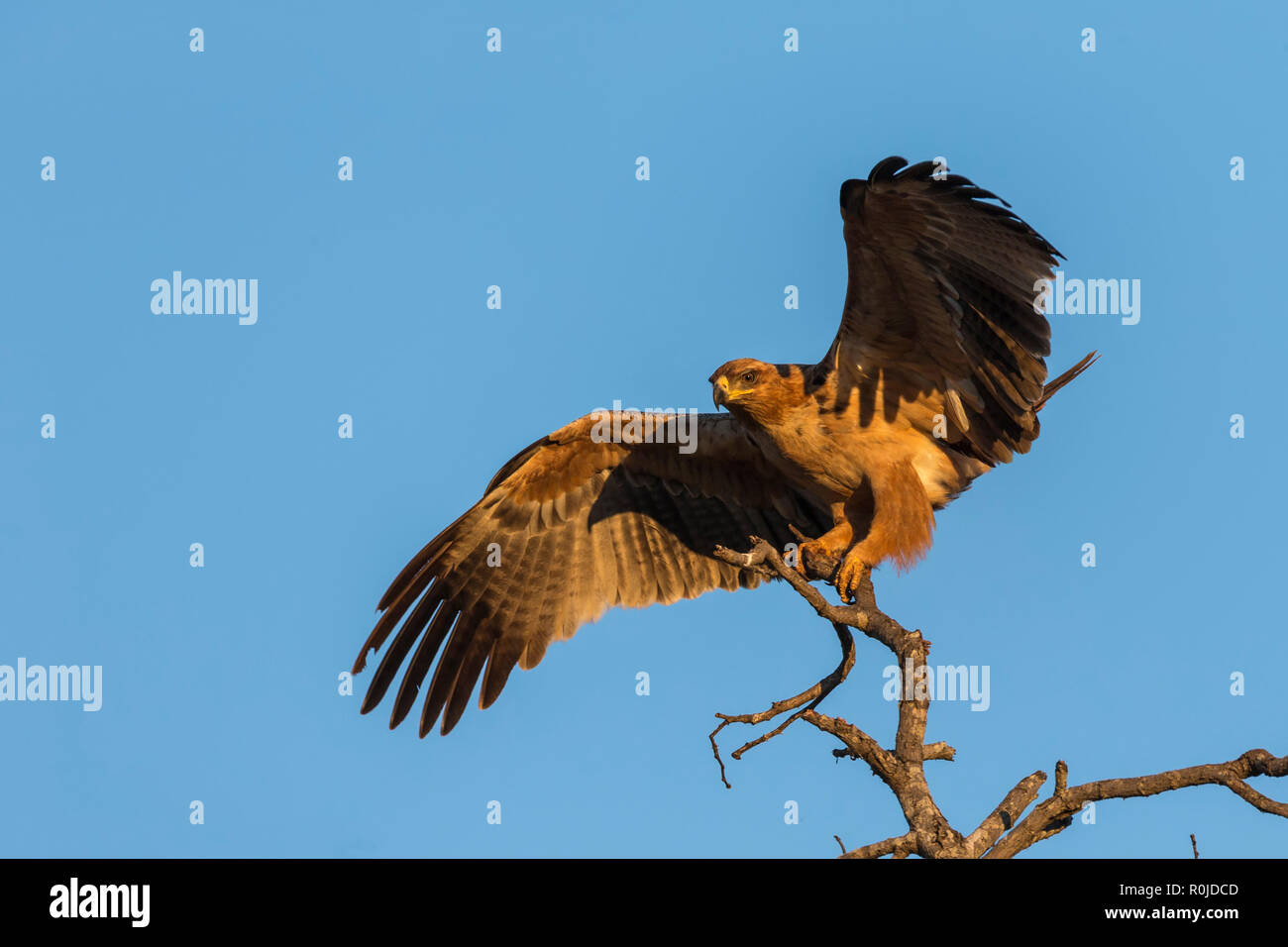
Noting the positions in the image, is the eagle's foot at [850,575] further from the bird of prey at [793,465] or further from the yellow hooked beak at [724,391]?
the yellow hooked beak at [724,391]

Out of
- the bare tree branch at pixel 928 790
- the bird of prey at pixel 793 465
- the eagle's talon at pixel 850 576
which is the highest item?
the bird of prey at pixel 793 465

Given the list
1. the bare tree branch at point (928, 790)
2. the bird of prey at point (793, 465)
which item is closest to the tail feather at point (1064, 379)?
the bird of prey at point (793, 465)

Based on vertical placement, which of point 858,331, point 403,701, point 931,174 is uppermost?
point 931,174

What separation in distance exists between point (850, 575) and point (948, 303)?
1.91m

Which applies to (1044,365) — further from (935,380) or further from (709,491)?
(709,491)

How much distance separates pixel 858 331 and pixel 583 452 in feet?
9.14

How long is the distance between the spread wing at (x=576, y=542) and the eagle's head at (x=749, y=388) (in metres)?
1.20

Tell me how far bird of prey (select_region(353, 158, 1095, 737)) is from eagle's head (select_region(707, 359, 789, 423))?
0.01 m

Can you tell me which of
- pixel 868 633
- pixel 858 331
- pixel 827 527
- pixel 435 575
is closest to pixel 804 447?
pixel 858 331

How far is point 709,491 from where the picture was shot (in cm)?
1118

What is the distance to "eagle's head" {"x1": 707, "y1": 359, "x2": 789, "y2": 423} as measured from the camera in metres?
9.17

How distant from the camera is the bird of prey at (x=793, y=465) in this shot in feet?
27.7

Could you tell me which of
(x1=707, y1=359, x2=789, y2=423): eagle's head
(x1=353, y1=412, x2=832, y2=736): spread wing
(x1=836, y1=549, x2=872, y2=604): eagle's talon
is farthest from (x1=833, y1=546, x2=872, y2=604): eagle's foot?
(x1=353, y1=412, x2=832, y2=736): spread wing

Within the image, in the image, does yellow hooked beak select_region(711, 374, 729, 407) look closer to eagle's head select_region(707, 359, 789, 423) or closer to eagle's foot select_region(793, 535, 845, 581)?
eagle's head select_region(707, 359, 789, 423)
